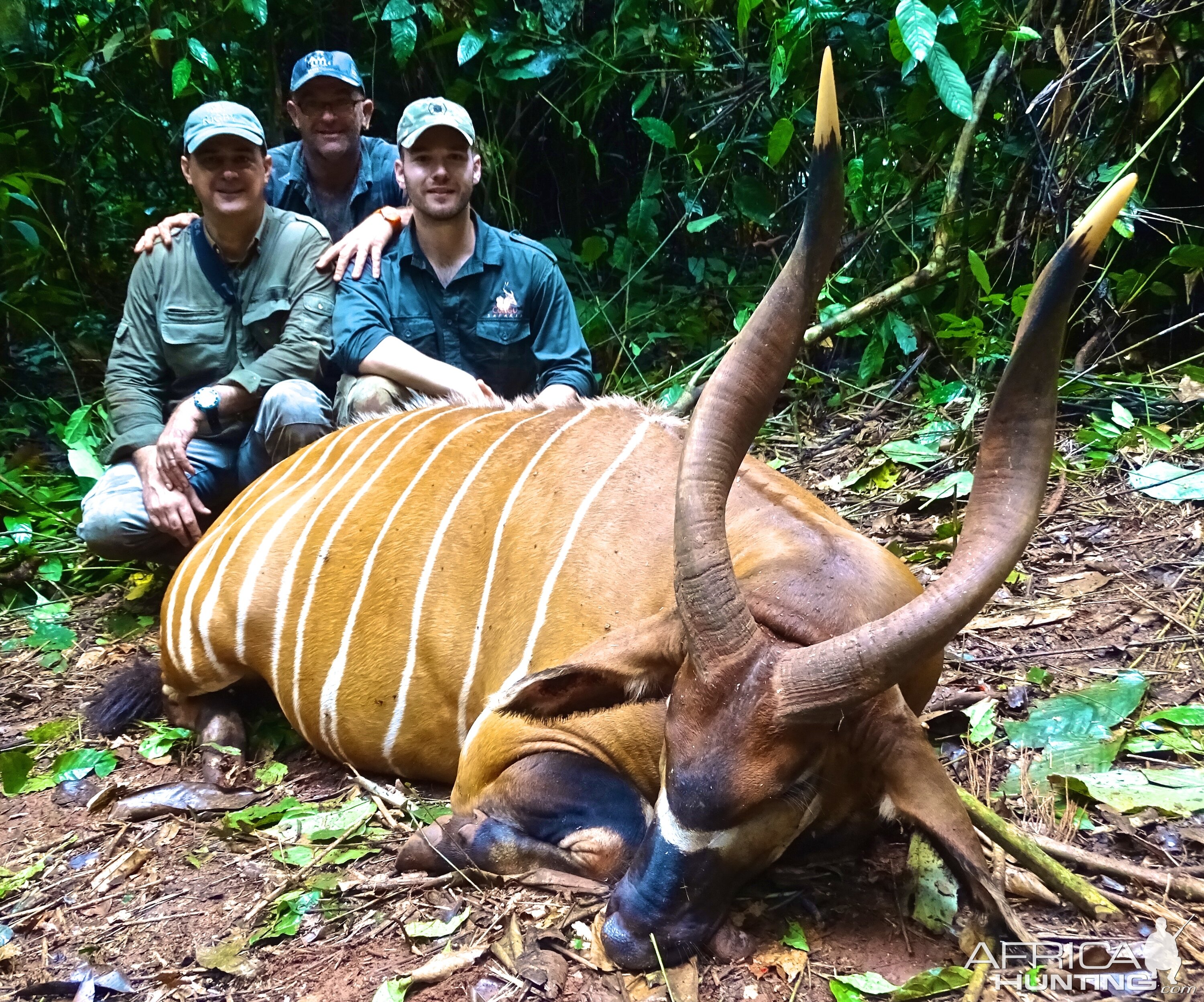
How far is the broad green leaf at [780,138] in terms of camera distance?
4.43 meters

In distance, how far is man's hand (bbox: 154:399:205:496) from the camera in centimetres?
403

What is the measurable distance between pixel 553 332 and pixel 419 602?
6.68 feet

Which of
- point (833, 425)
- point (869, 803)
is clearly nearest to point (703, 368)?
point (833, 425)

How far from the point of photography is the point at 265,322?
4.38 metres

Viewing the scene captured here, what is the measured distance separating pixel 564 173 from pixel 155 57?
2.66m

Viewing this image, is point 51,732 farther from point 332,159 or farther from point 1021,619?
point 1021,619

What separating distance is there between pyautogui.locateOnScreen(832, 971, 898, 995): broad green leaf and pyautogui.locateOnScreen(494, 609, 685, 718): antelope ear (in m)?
0.63

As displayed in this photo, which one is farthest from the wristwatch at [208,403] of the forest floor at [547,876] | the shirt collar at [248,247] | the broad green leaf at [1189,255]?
the broad green leaf at [1189,255]

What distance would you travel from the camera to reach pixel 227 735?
3297 mm

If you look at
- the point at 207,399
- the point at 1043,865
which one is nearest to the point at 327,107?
the point at 207,399

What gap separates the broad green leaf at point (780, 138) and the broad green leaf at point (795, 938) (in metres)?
3.54

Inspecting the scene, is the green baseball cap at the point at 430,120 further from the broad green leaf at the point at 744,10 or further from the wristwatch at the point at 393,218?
the broad green leaf at the point at 744,10

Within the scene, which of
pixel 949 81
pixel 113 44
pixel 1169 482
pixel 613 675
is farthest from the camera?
pixel 113 44

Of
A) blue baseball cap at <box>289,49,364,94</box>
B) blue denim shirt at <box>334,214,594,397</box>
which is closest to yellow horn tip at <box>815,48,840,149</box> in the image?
blue denim shirt at <box>334,214,594,397</box>
